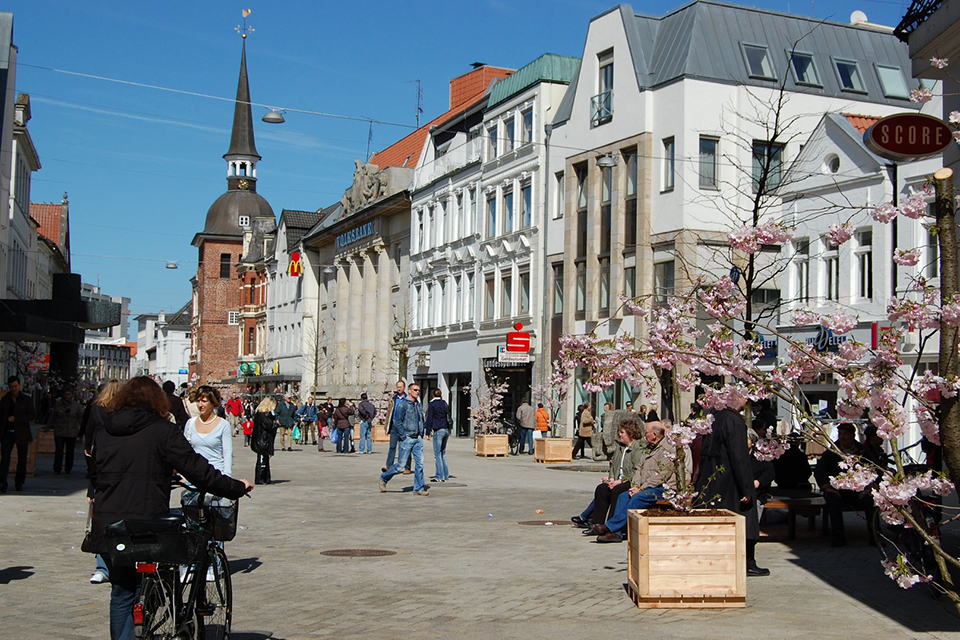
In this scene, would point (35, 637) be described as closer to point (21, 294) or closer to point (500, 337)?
point (500, 337)

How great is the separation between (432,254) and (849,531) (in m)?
42.3

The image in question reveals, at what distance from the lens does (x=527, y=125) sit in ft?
157

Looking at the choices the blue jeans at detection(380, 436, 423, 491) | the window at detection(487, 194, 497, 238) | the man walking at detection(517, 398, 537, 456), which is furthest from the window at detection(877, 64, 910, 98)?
the blue jeans at detection(380, 436, 423, 491)

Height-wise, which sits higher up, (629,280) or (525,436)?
(629,280)

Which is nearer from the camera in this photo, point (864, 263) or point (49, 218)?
point (864, 263)

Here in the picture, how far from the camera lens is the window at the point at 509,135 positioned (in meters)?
→ 48.8

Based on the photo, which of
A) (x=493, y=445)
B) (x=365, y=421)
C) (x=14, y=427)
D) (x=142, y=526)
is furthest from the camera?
(x=365, y=421)

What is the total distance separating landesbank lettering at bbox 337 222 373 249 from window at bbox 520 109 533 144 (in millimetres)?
18977

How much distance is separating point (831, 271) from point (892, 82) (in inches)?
493

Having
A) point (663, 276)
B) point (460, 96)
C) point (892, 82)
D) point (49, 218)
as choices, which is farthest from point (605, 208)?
point (49, 218)

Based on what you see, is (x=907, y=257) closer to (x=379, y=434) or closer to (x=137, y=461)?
(x=137, y=461)

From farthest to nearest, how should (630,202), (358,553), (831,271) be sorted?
(630,202)
(831,271)
(358,553)

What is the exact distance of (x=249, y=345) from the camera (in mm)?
97438

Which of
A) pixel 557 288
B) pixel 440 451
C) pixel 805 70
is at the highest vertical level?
pixel 805 70
